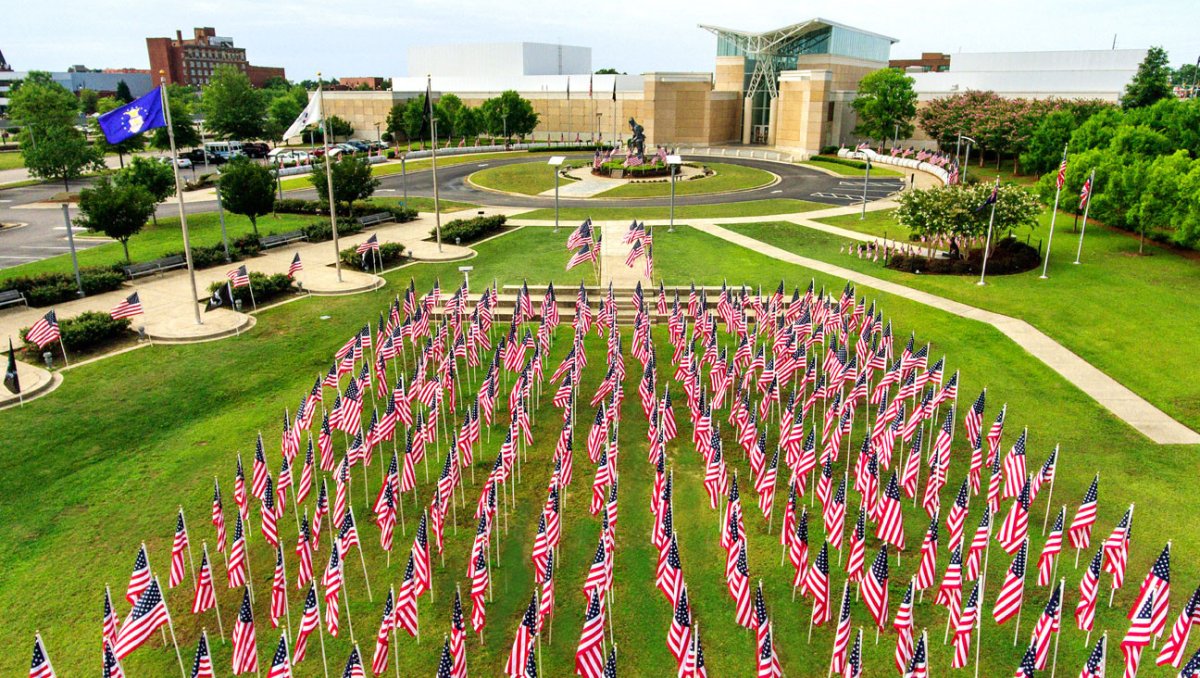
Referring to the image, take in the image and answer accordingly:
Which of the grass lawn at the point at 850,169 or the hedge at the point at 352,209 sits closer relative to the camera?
the hedge at the point at 352,209

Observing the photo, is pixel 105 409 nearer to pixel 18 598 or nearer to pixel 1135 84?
pixel 18 598

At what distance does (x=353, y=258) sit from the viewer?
133 feet

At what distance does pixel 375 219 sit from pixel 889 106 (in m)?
62.4

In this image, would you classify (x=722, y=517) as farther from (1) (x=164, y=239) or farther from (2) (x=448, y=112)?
(2) (x=448, y=112)

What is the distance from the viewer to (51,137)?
64812mm

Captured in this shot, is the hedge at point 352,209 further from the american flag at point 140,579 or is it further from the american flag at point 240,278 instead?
the american flag at point 140,579

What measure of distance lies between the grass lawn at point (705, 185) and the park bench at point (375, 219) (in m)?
19.0

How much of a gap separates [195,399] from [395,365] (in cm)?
630

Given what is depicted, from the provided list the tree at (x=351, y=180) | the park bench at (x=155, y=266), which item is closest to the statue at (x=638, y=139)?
the tree at (x=351, y=180)

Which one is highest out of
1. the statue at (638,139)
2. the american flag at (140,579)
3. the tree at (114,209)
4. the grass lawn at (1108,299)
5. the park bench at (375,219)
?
the statue at (638,139)

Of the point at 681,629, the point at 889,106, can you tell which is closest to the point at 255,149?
the point at 889,106

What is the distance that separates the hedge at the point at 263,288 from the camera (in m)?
34.3

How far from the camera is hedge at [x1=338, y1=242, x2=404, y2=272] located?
1586 inches

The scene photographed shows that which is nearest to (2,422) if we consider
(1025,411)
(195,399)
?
(195,399)
